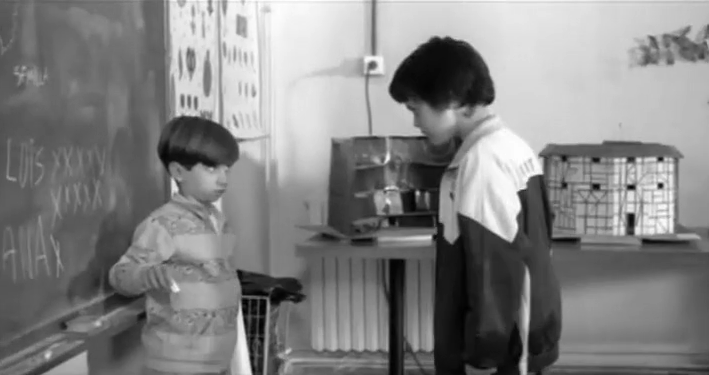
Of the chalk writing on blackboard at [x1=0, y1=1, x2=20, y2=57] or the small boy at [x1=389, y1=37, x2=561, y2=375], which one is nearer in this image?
the chalk writing on blackboard at [x1=0, y1=1, x2=20, y2=57]

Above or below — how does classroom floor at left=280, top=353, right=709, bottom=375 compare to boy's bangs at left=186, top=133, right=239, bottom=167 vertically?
below

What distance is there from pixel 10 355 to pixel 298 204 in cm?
213

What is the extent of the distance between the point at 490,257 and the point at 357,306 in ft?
6.23

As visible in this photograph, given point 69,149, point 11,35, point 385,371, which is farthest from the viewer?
point 385,371

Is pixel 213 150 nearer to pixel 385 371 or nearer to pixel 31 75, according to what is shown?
pixel 31 75

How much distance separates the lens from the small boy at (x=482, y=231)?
1.58m

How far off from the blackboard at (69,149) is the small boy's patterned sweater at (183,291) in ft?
0.34

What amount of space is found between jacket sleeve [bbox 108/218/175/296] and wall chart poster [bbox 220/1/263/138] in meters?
1.00

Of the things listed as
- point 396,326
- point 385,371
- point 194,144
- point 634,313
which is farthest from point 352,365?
point 194,144

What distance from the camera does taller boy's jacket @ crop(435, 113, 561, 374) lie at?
1.58 metres

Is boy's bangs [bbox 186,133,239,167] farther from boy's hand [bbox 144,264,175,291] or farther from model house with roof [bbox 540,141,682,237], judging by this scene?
model house with roof [bbox 540,141,682,237]

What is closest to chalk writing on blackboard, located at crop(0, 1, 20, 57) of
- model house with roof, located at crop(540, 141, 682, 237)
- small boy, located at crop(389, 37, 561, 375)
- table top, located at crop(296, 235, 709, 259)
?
small boy, located at crop(389, 37, 561, 375)

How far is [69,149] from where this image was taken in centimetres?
168

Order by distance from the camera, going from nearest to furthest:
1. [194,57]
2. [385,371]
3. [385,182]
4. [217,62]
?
[194,57] → [217,62] → [385,182] → [385,371]
